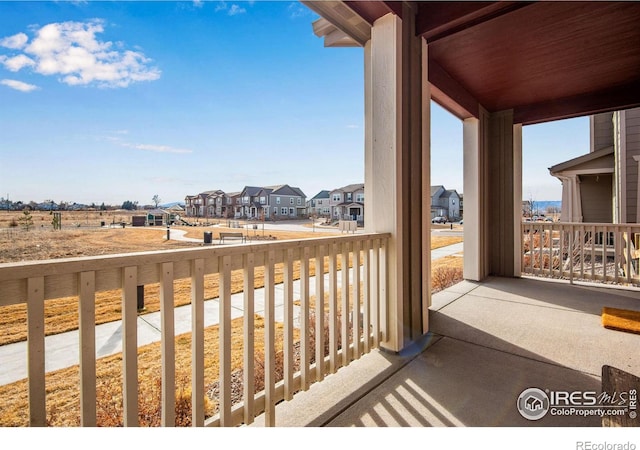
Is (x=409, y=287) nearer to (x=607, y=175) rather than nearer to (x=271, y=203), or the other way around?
(x=271, y=203)

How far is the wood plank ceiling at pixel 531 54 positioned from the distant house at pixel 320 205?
188cm

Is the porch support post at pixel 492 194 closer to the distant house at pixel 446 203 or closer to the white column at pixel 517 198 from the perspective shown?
the white column at pixel 517 198

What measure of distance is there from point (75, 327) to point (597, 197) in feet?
31.4

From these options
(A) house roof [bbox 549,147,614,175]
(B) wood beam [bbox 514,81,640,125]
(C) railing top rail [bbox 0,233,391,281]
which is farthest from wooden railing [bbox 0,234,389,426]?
(A) house roof [bbox 549,147,614,175]

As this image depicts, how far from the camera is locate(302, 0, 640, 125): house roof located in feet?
7.45

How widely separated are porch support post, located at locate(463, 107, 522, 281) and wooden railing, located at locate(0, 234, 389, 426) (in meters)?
2.85

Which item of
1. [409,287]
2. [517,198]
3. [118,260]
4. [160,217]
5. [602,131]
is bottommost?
[409,287]

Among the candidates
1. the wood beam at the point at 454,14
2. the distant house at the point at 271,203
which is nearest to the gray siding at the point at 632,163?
the wood beam at the point at 454,14

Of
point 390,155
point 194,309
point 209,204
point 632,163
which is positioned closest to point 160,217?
point 209,204

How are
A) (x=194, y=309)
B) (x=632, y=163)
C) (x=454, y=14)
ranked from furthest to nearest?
(x=632, y=163) < (x=454, y=14) < (x=194, y=309)

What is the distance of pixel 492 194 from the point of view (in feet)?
14.9

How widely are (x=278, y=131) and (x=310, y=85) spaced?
539mm

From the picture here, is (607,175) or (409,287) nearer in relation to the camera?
(409,287)

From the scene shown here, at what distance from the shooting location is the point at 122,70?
183 cm
